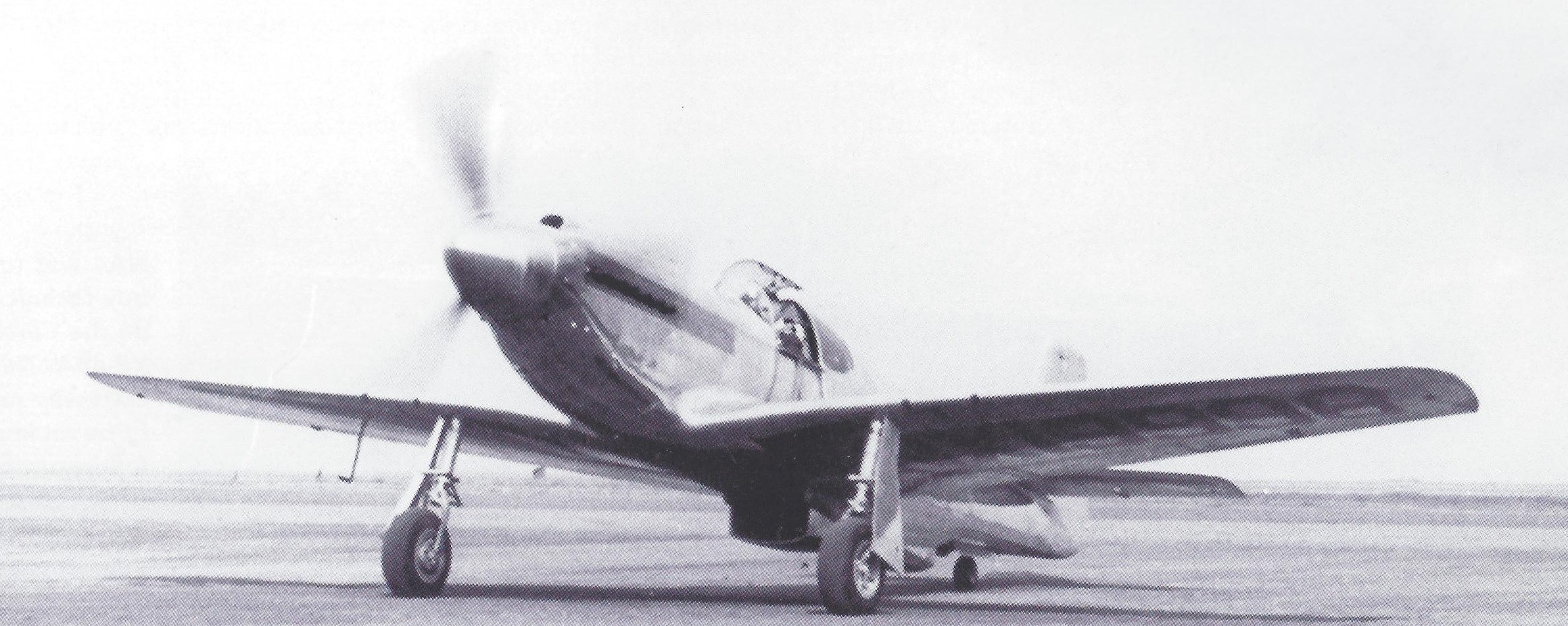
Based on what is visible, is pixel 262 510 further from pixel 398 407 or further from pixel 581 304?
pixel 581 304

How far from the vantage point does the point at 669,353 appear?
13.8 m

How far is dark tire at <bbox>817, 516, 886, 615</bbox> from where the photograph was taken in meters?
13.2

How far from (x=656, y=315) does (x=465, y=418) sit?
227 cm

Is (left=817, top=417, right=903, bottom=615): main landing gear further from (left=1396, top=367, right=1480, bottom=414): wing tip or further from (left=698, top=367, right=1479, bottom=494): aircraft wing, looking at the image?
(left=1396, top=367, right=1480, bottom=414): wing tip

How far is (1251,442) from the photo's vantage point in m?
14.1

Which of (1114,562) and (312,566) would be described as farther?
(1114,562)

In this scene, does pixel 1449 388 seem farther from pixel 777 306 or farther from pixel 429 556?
pixel 429 556

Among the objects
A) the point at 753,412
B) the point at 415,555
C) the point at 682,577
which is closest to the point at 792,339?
the point at 753,412

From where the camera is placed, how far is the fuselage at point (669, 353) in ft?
41.5

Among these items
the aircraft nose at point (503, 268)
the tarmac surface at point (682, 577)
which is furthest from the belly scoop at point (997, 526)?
the aircraft nose at point (503, 268)

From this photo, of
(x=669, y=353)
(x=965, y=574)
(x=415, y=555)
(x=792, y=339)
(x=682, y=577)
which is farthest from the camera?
(x=682, y=577)

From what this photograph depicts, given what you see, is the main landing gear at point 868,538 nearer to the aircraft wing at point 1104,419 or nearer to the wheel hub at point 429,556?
the aircraft wing at point 1104,419

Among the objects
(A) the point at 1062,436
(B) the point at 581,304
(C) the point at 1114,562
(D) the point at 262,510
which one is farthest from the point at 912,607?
(D) the point at 262,510

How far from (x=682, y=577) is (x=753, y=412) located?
5.84m
